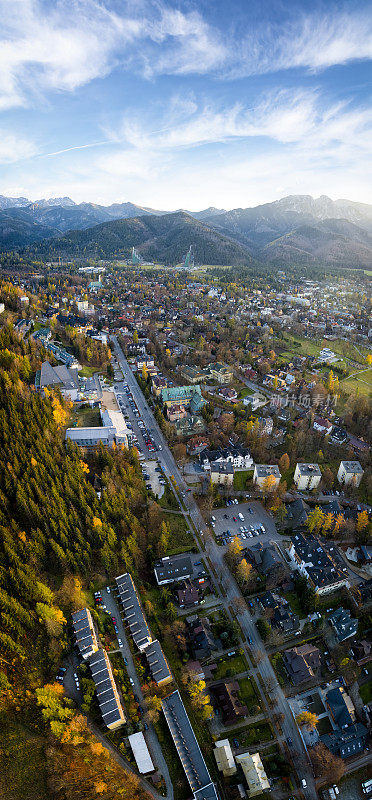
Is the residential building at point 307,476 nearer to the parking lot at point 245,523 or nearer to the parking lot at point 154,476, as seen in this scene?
the parking lot at point 245,523

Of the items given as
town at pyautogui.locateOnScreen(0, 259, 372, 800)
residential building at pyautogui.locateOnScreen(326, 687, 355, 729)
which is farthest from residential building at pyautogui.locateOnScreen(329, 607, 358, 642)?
residential building at pyautogui.locateOnScreen(326, 687, 355, 729)

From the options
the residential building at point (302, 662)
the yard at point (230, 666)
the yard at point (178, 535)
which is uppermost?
the yard at point (178, 535)

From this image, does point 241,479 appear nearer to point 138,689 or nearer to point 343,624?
point 343,624

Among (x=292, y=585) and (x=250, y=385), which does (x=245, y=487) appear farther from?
(x=250, y=385)

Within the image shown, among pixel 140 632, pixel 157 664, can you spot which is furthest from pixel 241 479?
pixel 157 664

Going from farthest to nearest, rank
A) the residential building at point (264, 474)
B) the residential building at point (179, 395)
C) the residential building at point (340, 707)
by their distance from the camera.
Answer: the residential building at point (179, 395) → the residential building at point (264, 474) → the residential building at point (340, 707)

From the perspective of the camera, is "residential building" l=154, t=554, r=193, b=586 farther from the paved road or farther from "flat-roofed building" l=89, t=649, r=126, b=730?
"flat-roofed building" l=89, t=649, r=126, b=730

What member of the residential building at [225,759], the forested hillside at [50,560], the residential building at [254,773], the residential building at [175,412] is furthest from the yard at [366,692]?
the residential building at [175,412]
